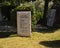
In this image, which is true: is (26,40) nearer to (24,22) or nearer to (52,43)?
(24,22)

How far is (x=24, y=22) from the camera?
12.1 meters

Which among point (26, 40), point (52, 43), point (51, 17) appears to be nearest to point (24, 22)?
point (26, 40)

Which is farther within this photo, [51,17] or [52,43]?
[51,17]

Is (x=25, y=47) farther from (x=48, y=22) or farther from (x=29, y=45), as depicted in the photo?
(x=48, y=22)

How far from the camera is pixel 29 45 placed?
10.4m

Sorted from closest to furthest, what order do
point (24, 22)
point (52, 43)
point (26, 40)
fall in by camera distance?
1. point (52, 43)
2. point (26, 40)
3. point (24, 22)

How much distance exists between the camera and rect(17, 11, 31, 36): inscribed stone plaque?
39.3 feet

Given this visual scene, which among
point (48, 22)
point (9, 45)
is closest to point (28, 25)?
point (9, 45)

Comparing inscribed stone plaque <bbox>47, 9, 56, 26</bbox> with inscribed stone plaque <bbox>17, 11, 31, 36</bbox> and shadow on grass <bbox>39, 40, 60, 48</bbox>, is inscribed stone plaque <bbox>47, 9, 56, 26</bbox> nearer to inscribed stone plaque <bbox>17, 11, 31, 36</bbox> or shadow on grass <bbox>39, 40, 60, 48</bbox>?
inscribed stone plaque <bbox>17, 11, 31, 36</bbox>

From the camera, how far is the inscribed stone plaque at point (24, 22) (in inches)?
472

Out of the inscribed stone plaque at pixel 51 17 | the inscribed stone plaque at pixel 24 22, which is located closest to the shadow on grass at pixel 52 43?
the inscribed stone plaque at pixel 24 22

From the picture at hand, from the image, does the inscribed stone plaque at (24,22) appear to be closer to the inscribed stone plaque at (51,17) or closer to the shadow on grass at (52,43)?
the shadow on grass at (52,43)

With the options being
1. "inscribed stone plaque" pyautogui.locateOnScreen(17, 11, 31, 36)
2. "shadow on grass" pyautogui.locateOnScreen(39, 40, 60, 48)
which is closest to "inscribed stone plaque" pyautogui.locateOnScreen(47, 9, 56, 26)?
"inscribed stone plaque" pyautogui.locateOnScreen(17, 11, 31, 36)

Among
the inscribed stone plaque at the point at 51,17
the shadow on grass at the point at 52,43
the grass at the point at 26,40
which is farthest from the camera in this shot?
the inscribed stone plaque at the point at 51,17
